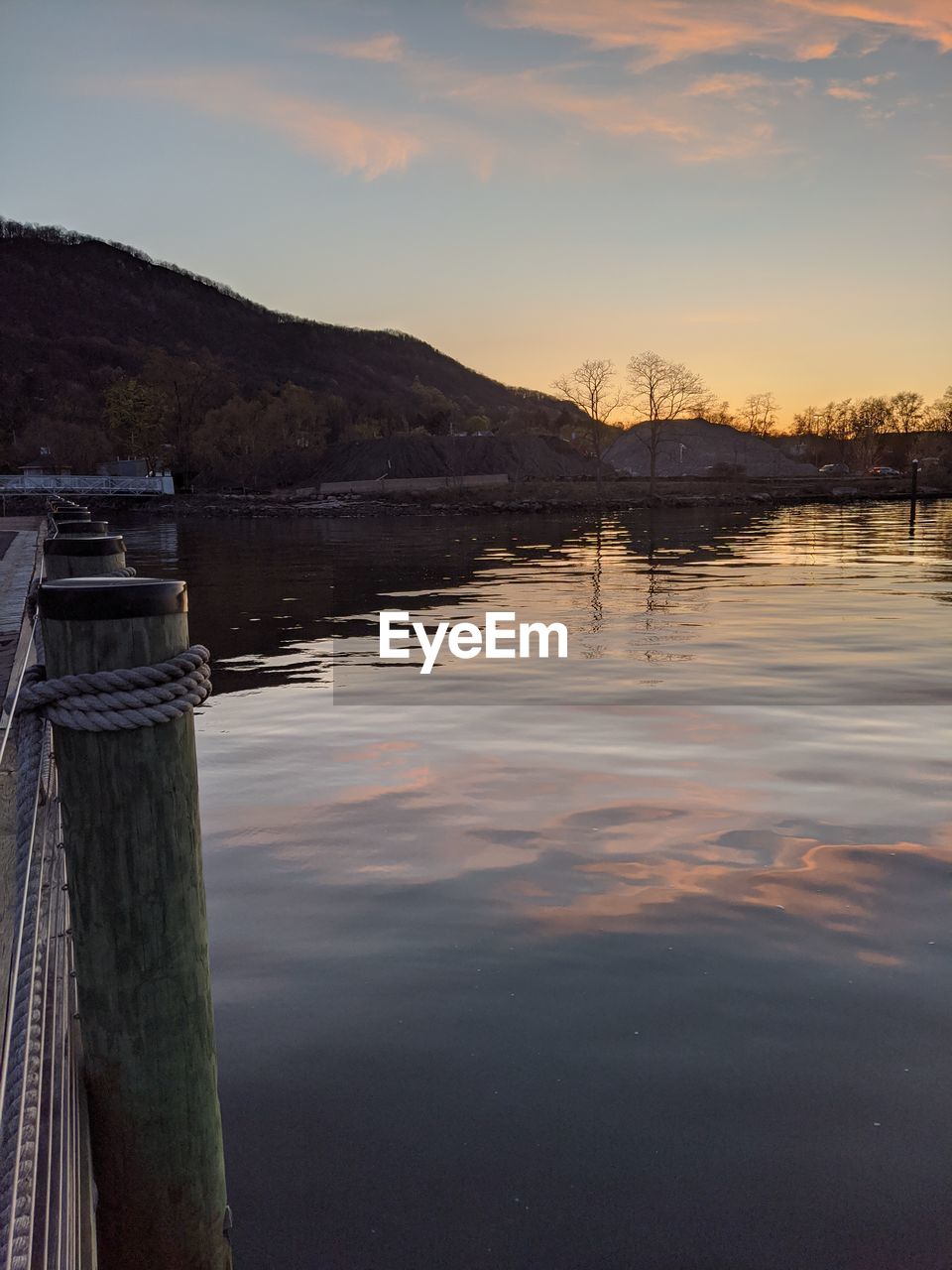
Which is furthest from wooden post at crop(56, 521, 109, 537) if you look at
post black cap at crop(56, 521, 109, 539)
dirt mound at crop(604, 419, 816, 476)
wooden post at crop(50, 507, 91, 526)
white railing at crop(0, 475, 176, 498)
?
dirt mound at crop(604, 419, 816, 476)

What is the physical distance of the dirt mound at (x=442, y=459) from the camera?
140000mm

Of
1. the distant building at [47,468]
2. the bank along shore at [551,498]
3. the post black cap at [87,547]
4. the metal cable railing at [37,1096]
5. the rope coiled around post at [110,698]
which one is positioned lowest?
the metal cable railing at [37,1096]

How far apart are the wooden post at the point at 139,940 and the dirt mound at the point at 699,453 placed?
567 ft

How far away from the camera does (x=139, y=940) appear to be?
9.20 ft

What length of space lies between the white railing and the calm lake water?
89371 millimetres

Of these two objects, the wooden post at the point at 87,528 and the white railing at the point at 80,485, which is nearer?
the wooden post at the point at 87,528

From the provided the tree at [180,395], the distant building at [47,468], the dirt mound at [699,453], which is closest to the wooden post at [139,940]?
the distant building at [47,468]

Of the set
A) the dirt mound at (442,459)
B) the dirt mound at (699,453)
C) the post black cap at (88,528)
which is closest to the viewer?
the post black cap at (88,528)

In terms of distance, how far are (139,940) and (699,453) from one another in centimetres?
18634

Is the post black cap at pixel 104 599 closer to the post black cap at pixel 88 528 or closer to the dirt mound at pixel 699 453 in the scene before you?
the post black cap at pixel 88 528

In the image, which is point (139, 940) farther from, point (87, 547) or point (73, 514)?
point (73, 514)

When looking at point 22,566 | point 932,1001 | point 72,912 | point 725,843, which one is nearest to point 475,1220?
point 72,912

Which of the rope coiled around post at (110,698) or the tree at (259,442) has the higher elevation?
the tree at (259,442)

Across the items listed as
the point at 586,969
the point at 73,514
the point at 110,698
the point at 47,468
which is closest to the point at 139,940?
the point at 110,698
